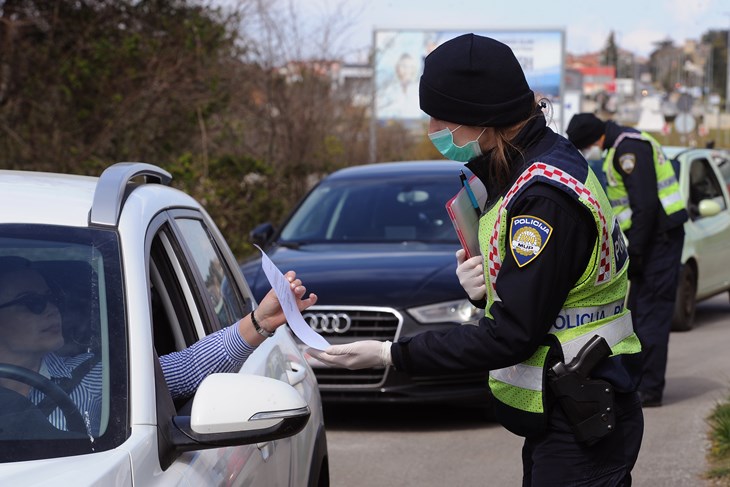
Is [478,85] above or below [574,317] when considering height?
above

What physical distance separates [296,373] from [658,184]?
438 cm

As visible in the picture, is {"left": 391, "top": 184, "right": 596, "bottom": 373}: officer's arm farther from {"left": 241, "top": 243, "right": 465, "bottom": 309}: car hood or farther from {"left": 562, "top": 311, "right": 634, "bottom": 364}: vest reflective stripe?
{"left": 241, "top": 243, "right": 465, "bottom": 309}: car hood

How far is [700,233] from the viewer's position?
12.8 m

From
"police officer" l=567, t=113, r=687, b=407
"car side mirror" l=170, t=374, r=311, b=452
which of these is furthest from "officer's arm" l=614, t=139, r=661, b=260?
"car side mirror" l=170, t=374, r=311, b=452

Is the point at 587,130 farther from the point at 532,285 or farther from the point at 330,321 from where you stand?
the point at 532,285

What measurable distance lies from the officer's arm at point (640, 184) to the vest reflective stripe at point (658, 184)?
49 mm

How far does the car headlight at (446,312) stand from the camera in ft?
24.5

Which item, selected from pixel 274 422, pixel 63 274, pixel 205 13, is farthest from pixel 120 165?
pixel 205 13

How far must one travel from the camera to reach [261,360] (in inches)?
156

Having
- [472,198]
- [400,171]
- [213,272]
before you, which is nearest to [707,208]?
[400,171]

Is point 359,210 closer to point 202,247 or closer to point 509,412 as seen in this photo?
point 202,247

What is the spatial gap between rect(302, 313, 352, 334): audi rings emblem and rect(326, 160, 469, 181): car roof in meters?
2.24

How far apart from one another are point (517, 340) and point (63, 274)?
109 centimetres

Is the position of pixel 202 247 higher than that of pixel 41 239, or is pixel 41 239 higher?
pixel 41 239
